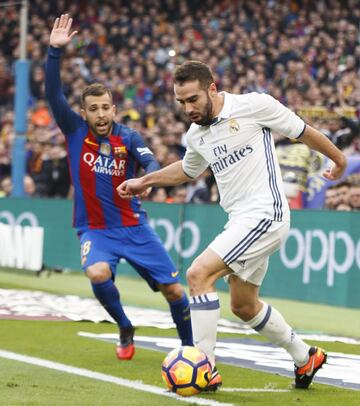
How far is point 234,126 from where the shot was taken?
7441 millimetres

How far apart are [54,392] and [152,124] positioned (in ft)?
52.4

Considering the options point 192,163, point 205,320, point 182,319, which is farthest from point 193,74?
point 182,319

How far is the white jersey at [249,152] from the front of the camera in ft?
24.2

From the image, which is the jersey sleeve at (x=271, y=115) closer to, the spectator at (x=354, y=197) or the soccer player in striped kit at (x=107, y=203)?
the soccer player in striped kit at (x=107, y=203)

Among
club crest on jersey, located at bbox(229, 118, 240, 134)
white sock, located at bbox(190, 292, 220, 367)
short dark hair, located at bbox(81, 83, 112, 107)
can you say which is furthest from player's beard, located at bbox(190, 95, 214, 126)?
short dark hair, located at bbox(81, 83, 112, 107)

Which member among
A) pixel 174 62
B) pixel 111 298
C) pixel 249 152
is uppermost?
pixel 174 62

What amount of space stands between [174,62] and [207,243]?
37.4 ft

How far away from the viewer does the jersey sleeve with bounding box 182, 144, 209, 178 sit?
25.4ft

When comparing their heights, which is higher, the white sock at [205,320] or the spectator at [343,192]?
the spectator at [343,192]

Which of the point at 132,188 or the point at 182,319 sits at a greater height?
the point at 132,188

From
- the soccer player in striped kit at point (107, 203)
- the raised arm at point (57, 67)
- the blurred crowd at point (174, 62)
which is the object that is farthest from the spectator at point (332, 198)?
the raised arm at point (57, 67)

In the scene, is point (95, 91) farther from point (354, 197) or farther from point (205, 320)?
point (354, 197)

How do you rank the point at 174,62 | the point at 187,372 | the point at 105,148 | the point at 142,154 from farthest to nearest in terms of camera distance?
the point at 174,62 < the point at 105,148 < the point at 142,154 < the point at 187,372

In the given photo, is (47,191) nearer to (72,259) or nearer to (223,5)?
(72,259)
